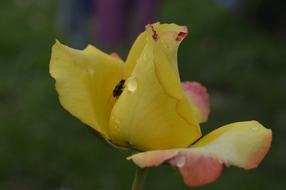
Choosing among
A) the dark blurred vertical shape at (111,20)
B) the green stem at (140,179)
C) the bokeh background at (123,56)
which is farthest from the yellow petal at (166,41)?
the dark blurred vertical shape at (111,20)

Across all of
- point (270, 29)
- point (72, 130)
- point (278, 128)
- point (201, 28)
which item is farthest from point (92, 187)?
point (270, 29)

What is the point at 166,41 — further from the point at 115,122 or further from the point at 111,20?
the point at 111,20

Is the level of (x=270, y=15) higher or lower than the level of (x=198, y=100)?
lower

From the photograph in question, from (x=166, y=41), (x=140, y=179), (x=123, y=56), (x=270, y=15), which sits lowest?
(x=123, y=56)

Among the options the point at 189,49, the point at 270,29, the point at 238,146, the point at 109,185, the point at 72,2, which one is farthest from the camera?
the point at 270,29

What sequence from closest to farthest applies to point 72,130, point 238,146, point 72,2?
point 238,146 → point 72,130 → point 72,2

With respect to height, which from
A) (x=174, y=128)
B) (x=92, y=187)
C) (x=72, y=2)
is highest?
(x=174, y=128)

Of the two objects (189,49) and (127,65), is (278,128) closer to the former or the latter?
(189,49)

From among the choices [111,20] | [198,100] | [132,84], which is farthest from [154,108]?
[111,20]

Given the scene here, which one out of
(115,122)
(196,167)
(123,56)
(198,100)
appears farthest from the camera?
(123,56)
